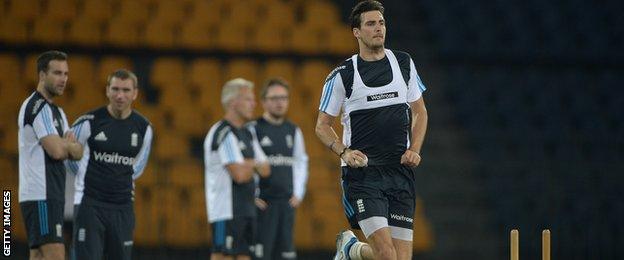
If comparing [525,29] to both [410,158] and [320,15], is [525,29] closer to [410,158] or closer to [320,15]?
[320,15]

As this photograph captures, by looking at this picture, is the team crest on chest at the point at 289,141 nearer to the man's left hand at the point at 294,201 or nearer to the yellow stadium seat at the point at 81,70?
the man's left hand at the point at 294,201

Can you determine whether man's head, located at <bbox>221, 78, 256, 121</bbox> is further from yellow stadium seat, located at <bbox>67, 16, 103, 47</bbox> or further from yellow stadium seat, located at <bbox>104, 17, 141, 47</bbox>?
yellow stadium seat, located at <bbox>67, 16, 103, 47</bbox>

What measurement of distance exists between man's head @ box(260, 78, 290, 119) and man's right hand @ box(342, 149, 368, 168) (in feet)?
13.8

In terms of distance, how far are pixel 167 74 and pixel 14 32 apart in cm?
251

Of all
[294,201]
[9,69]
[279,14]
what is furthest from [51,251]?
[279,14]

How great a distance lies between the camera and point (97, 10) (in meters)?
16.7

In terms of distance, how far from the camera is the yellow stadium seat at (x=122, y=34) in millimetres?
16297

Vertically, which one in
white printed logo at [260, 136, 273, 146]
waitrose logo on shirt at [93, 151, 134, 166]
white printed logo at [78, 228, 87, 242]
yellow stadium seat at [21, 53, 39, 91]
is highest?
yellow stadium seat at [21, 53, 39, 91]

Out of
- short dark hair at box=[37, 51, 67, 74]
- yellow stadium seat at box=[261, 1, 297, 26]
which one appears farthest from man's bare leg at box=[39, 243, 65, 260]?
yellow stadium seat at box=[261, 1, 297, 26]

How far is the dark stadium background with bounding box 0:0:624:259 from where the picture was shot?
1452 centimetres

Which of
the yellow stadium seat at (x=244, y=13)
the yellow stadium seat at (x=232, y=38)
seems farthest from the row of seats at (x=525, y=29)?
the yellow stadium seat at (x=232, y=38)

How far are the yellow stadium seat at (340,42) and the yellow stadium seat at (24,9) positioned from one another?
190 inches

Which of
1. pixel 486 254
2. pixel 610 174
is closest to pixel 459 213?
pixel 486 254

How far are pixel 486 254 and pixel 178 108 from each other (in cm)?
514
